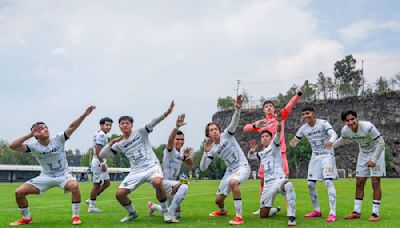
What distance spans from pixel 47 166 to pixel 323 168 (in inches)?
243

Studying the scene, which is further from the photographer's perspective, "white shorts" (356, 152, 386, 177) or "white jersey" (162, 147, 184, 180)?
"white jersey" (162, 147, 184, 180)

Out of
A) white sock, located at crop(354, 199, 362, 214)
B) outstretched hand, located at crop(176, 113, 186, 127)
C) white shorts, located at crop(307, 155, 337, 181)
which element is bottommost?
white sock, located at crop(354, 199, 362, 214)

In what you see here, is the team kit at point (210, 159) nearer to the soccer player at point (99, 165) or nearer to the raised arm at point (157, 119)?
the raised arm at point (157, 119)

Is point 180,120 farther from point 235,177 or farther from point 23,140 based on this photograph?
point 23,140

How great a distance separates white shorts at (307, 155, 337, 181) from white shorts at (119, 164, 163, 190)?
3.53 meters

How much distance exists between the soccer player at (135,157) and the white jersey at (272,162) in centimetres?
242

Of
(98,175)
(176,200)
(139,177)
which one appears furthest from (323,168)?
(98,175)

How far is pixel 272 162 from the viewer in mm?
9602

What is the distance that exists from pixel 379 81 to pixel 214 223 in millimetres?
70470

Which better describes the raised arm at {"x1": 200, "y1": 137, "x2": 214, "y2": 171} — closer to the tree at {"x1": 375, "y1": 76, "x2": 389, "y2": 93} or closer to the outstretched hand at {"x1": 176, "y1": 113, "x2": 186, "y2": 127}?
the outstretched hand at {"x1": 176, "y1": 113, "x2": 186, "y2": 127}

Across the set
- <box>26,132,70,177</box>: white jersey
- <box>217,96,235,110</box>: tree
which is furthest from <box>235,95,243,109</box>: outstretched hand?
<box>217,96,235,110</box>: tree

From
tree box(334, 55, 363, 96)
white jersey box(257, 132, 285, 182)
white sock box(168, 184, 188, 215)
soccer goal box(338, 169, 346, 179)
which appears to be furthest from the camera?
tree box(334, 55, 363, 96)

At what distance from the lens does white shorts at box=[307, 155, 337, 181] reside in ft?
31.0

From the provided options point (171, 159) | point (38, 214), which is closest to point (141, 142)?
point (171, 159)
